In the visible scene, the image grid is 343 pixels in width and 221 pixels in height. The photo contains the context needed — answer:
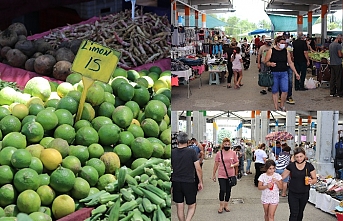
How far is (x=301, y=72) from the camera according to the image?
2230 mm

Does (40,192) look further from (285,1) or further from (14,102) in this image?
(285,1)

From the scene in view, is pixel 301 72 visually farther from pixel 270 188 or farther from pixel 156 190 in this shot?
pixel 156 190

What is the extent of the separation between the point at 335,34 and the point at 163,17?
1036mm

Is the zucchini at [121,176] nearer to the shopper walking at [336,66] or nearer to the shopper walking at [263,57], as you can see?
the shopper walking at [263,57]

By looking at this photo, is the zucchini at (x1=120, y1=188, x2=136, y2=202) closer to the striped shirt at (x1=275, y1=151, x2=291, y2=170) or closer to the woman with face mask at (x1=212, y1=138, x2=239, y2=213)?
the woman with face mask at (x1=212, y1=138, x2=239, y2=213)

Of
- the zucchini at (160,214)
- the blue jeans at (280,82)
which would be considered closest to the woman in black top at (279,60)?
the blue jeans at (280,82)

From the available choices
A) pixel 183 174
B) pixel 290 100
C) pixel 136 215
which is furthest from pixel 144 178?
pixel 290 100

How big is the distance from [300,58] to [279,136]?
0.48 metres

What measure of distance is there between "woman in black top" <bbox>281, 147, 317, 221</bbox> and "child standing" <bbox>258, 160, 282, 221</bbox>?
8cm

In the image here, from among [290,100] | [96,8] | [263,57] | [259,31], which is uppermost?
[96,8]

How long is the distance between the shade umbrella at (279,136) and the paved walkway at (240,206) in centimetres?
23

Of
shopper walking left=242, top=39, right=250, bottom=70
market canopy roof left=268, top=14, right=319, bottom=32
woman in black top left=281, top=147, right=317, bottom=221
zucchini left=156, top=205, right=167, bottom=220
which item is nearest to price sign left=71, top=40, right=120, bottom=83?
zucchini left=156, top=205, right=167, bottom=220

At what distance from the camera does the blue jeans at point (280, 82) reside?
1.98m

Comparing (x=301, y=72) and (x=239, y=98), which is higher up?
(x=301, y=72)
